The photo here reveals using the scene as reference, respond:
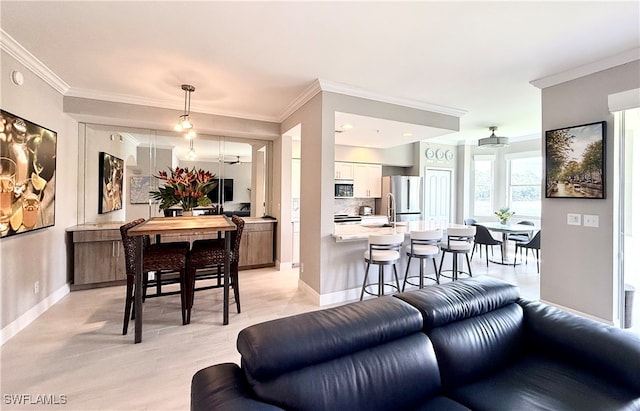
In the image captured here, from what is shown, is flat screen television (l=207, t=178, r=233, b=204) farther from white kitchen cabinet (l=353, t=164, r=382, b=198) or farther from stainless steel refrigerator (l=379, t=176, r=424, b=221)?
stainless steel refrigerator (l=379, t=176, r=424, b=221)

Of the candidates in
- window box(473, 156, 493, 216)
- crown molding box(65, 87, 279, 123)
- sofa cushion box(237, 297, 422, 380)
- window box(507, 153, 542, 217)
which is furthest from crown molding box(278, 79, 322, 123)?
window box(507, 153, 542, 217)

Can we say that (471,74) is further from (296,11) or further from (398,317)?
(398,317)

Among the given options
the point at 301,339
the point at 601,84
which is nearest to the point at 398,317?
the point at 301,339

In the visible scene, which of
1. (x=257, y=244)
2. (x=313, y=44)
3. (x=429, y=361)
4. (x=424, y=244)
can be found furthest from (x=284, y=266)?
(x=429, y=361)

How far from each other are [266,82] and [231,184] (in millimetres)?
2293

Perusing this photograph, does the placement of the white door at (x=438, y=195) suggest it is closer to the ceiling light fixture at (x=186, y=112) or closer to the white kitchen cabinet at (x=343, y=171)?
the white kitchen cabinet at (x=343, y=171)

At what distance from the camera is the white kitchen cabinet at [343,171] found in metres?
6.53

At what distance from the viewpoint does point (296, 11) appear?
2160 millimetres

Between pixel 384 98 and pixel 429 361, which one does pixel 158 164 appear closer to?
pixel 384 98

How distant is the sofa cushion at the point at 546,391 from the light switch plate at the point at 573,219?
229 centimetres

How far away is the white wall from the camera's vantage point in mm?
2624

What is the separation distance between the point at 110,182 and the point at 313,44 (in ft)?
12.5

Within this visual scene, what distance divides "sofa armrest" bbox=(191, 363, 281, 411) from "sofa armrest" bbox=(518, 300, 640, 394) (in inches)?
61.5

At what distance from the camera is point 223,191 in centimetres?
519
